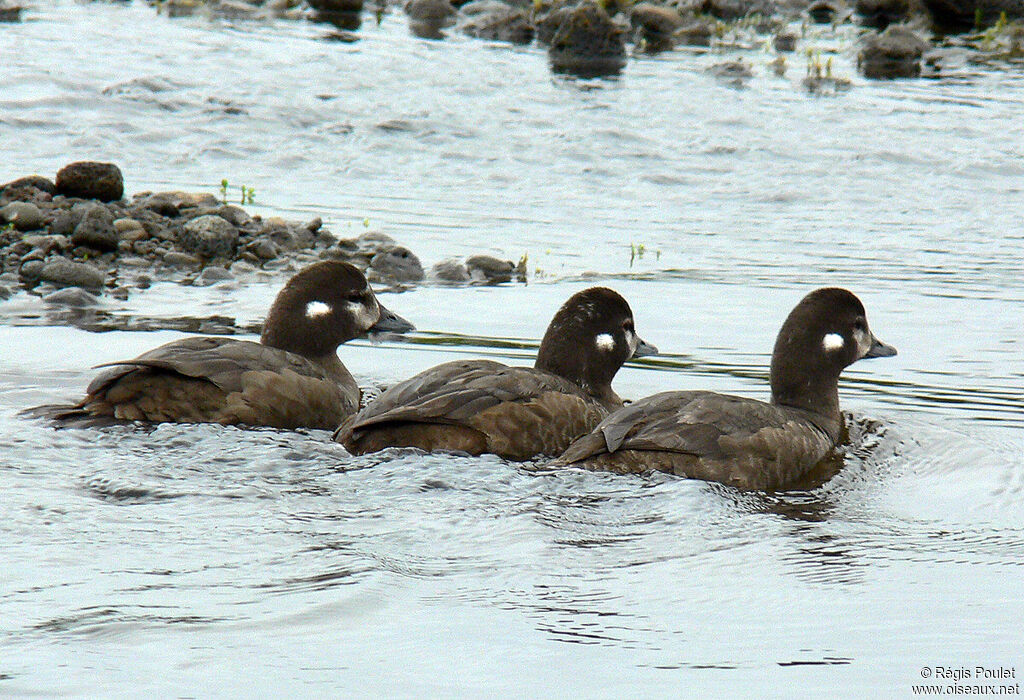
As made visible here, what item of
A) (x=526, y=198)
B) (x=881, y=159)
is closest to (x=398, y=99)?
(x=526, y=198)

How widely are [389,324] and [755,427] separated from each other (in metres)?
2.73

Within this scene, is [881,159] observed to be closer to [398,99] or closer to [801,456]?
[398,99]

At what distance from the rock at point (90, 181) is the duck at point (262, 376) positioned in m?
4.45

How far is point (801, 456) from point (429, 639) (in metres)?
3.28

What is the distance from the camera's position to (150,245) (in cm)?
1202

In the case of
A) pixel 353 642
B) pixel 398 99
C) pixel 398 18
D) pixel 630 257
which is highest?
pixel 398 18

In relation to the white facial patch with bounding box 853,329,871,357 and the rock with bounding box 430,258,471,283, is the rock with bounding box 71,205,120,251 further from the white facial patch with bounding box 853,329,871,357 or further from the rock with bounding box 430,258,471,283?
the white facial patch with bounding box 853,329,871,357

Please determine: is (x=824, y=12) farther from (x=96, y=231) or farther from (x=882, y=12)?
(x=96, y=231)

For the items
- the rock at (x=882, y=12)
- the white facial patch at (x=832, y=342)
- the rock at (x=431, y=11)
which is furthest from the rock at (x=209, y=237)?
the rock at (x=882, y=12)

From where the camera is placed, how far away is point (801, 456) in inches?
307

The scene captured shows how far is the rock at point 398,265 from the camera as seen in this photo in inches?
465

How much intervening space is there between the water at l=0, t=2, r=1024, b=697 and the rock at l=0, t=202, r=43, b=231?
1.58m

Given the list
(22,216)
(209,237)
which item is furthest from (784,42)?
(22,216)

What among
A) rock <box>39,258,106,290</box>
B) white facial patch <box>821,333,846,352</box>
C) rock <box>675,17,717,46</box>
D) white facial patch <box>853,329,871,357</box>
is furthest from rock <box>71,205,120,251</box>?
rock <box>675,17,717,46</box>
